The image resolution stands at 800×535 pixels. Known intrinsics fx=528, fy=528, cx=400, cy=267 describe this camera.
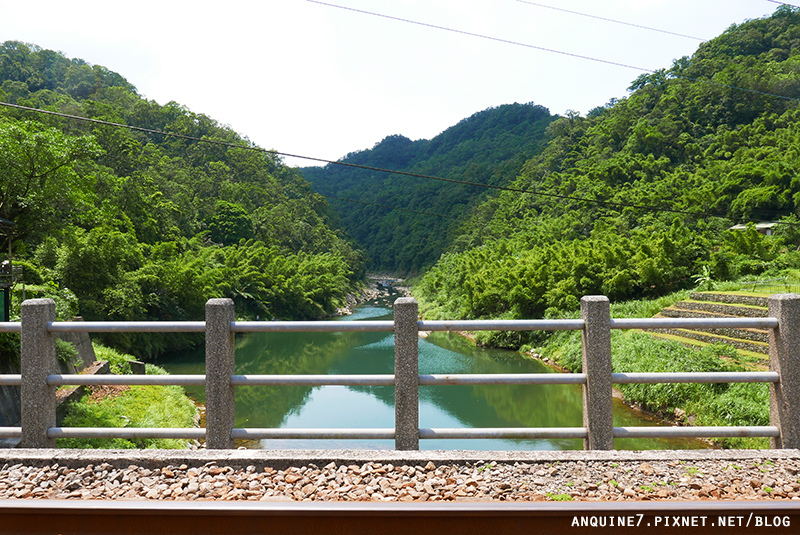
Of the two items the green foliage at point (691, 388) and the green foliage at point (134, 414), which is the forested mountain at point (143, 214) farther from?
the green foliage at point (691, 388)

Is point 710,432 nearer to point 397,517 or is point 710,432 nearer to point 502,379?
point 502,379

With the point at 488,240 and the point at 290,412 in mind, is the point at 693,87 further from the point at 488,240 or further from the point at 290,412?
the point at 290,412

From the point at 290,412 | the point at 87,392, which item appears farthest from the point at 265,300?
the point at 87,392

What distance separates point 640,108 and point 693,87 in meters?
6.00

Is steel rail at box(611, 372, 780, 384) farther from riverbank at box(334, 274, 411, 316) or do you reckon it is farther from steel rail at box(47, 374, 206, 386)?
riverbank at box(334, 274, 411, 316)

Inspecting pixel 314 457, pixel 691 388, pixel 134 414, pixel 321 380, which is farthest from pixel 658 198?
pixel 314 457

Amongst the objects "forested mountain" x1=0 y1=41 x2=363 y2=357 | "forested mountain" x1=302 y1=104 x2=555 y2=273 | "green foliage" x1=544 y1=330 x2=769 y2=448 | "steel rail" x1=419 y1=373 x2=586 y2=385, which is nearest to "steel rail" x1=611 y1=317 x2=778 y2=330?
"steel rail" x1=419 y1=373 x2=586 y2=385

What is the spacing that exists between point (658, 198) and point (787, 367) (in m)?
37.4

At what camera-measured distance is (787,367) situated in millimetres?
3469

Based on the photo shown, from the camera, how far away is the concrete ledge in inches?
134

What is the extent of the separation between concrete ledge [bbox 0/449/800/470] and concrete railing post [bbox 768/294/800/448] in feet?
0.44

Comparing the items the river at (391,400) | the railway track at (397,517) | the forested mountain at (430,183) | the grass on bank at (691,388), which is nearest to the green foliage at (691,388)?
the grass on bank at (691,388)

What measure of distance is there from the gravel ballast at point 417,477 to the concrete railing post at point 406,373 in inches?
6.4

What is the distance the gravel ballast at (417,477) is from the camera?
2986 mm
